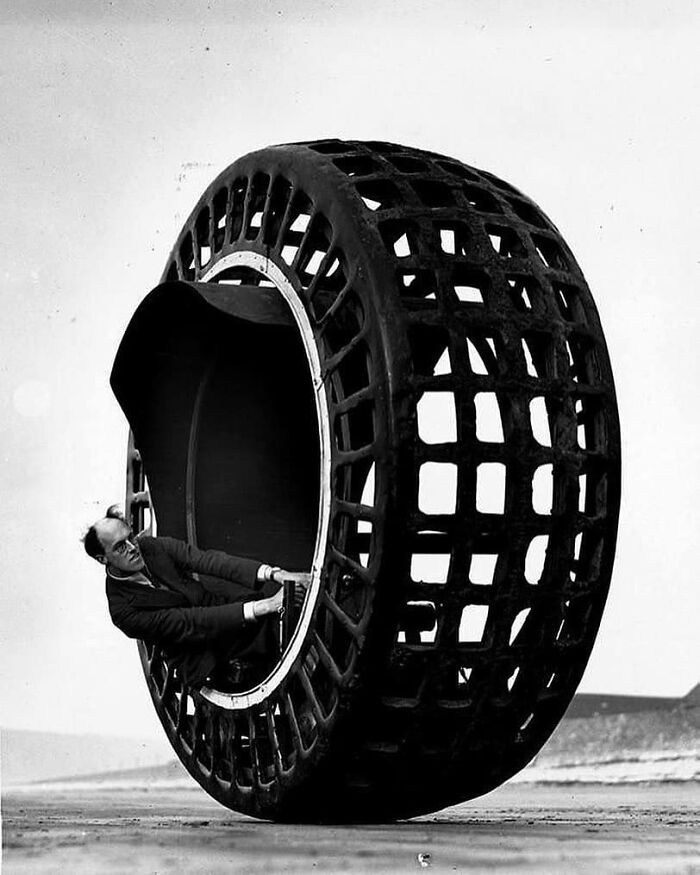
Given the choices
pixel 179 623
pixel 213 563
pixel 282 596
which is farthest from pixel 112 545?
pixel 282 596

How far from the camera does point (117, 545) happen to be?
7754mm

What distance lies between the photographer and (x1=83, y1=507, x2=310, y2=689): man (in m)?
7.73

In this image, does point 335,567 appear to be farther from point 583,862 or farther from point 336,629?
point 583,862

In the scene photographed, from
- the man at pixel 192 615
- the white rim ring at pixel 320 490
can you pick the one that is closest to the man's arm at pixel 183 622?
the man at pixel 192 615

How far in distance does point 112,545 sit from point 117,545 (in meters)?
0.02

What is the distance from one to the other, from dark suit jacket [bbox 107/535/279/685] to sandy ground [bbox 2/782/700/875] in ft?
2.50

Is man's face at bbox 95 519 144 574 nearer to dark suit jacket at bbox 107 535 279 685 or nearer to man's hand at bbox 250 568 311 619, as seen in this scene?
dark suit jacket at bbox 107 535 279 685

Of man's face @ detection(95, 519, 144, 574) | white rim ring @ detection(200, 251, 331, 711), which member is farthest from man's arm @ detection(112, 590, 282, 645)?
white rim ring @ detection(200, 251, 331, 711)

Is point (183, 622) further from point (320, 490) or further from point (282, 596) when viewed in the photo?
point (320, 490)

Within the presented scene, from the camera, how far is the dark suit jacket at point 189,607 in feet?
25.5

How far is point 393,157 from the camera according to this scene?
7.30 m

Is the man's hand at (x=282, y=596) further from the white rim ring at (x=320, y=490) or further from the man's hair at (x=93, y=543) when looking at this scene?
the man's hair at (x=93, y=543)

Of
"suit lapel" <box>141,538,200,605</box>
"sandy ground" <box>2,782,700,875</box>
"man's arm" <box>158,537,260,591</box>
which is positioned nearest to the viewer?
"sandy ground" <box>2,782,700,875</box>

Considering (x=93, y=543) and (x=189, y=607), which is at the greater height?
(x=93, y=543)
